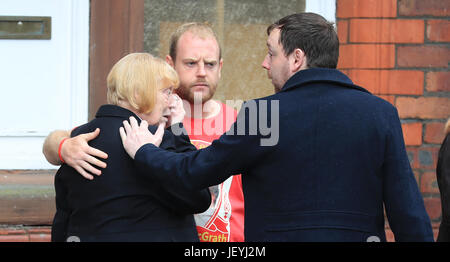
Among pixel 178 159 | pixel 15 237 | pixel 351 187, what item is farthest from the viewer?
pixel 15 237

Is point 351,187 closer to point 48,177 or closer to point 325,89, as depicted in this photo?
point 325,89

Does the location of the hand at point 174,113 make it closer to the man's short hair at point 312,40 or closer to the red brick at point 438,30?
the man's short hair at point 312,40

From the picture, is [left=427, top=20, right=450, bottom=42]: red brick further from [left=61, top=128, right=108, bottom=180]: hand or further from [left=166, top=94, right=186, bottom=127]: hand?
[left=61, top=128, right=108, bottom=180]: hand

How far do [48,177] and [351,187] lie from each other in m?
2.21

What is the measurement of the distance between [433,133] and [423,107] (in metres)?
0.17

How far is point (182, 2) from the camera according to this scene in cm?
396

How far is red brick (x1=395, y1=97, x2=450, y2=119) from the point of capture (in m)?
3.79

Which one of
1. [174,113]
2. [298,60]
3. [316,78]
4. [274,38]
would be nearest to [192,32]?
[174,113]

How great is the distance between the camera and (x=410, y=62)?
3793mm

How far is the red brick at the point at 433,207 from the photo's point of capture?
3.82m

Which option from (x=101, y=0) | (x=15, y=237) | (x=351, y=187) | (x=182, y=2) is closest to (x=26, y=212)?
(x=15, y=237)

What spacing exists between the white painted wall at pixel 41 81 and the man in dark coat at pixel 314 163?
68.1 inches

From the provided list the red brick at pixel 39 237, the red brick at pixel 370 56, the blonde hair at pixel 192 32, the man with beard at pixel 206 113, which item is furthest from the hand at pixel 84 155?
the red brick at pixel 370 56

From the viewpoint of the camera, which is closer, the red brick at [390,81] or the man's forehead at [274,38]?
the man's forehead at [274,38]
